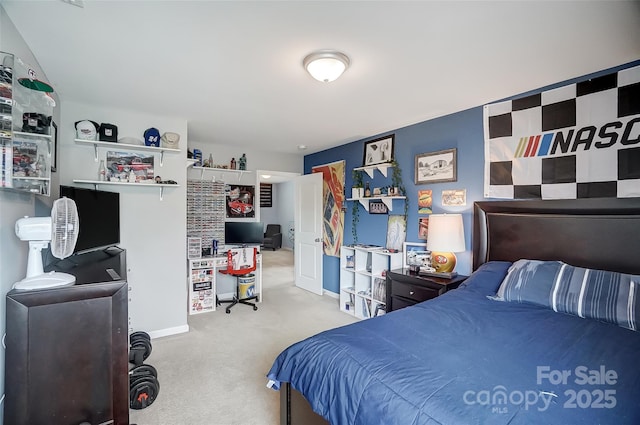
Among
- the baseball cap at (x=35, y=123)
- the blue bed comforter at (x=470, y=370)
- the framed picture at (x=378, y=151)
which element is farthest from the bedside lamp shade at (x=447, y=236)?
the baseball cap at (x=35, y=123)

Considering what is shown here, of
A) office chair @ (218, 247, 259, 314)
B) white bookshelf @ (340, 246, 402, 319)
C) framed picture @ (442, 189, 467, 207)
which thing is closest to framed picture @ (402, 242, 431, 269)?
white bookshelf @ (340, 246, 402, 319)

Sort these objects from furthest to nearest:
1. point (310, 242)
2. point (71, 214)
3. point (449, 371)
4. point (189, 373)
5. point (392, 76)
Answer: point (310, 242)
point (189, 373)
point (392, 76)
point (71, 214)
point (449, 371)

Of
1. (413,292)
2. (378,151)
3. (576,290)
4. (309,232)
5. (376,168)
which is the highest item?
(378,151)

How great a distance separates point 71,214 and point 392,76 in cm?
231

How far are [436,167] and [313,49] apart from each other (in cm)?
198

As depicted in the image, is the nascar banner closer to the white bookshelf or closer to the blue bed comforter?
the blue bed comforter

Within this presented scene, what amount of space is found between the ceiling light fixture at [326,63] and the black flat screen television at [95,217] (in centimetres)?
198

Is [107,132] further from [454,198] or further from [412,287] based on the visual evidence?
[454,198]

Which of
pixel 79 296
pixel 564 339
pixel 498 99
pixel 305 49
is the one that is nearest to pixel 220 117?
pixel 305 49

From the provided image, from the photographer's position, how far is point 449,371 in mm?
1213

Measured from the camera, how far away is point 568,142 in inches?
90.7

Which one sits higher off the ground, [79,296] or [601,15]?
[601,15]

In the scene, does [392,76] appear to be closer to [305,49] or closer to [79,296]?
[305,49]

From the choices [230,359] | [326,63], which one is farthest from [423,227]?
[230,359]
